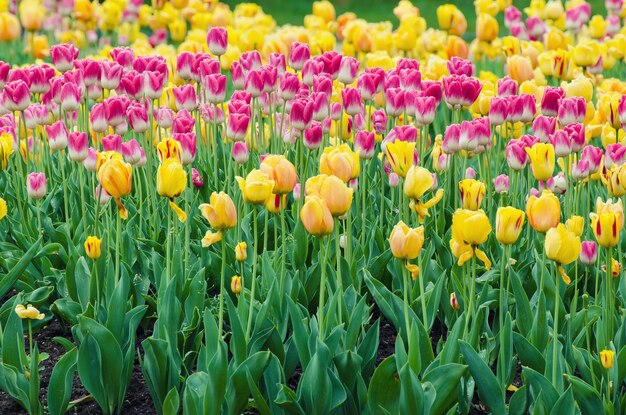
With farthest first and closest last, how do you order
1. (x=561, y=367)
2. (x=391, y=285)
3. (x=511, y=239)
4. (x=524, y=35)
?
(x=524, y=35), (x=391, y=285), (x=561, y=367), (x=511, y=239)

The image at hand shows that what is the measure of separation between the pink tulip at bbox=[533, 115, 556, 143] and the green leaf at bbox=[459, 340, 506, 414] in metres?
1.19

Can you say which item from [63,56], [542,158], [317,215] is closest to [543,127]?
[542,158]

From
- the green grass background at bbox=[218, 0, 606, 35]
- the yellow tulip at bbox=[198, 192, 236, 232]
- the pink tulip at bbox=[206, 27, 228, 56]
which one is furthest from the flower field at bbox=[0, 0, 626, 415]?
the green grass background at bbox=[218, 0, 606, 35]

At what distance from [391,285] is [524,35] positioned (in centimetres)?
428

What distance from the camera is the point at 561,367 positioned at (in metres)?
2.55

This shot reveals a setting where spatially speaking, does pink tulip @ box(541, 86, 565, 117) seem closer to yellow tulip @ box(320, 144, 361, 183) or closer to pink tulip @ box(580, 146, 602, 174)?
pink tulip @ box(580, 146, 602, 174)

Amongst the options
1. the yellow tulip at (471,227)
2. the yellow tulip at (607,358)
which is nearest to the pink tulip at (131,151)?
the yellow tulip at (471,227)

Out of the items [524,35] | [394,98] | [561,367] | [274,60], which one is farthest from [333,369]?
[524,35]

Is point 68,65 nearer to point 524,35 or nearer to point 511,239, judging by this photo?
point 511,239

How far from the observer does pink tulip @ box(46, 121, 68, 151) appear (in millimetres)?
3346

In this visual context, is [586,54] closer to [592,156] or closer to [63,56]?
[592,156]

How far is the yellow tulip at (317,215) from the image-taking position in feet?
7.87

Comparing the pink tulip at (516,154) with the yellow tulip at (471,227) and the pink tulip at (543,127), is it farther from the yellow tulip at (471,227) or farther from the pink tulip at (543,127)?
the yellow tulip at (471,227)

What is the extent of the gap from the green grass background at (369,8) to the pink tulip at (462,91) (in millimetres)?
10944
